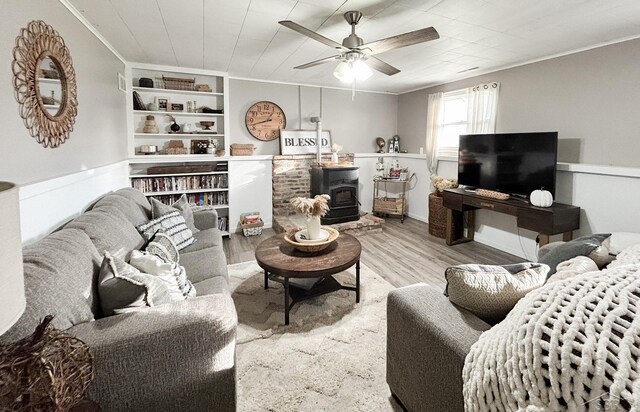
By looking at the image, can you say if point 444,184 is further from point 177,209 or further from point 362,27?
point 177,209

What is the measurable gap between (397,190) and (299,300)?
4.04 meters

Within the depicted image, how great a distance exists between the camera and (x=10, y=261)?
0.66m

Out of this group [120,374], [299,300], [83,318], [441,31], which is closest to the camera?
[120,374]

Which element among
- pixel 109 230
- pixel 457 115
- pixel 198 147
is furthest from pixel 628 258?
pixel 198 147

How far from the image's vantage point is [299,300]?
8.48ft

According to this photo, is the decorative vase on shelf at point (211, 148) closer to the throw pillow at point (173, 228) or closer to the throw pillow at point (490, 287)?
the throw pillow at point (173, 228)

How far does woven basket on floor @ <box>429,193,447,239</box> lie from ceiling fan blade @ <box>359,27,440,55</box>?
9.15 ft

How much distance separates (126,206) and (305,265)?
5.07ft

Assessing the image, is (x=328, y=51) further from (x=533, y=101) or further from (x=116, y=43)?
(x=533, y=101)

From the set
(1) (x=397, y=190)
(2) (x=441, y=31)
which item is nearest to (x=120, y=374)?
(2) (x=441, y=31)

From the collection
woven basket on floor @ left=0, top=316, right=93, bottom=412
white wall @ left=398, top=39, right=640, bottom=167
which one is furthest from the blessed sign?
woven basket on floor @ left=0, top=316, right=93, bottom=412

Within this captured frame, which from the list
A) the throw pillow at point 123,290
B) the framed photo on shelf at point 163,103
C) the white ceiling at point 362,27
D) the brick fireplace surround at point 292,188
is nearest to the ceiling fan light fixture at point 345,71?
the white ceiling at point 362,27

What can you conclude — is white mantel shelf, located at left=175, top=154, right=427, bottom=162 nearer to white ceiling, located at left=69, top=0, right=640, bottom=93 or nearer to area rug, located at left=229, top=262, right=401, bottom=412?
white ceiling, located at left=69, top=0, right=640, bottom=93

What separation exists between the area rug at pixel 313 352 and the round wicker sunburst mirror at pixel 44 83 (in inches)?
71.9
